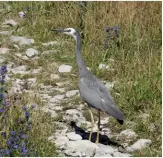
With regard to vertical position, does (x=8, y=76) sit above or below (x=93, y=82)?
below

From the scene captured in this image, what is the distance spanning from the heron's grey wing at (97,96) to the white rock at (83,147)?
1.36 feet

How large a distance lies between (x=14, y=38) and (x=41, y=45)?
0.58 m

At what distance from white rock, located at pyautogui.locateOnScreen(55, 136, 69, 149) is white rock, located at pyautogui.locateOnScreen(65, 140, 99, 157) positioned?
5 cm

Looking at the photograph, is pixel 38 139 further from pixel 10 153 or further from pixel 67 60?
pixel 67 60

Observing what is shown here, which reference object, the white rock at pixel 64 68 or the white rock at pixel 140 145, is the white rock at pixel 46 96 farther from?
the white rock at pixel 140 145

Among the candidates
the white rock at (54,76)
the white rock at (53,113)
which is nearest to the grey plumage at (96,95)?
the white rock at (53,113)

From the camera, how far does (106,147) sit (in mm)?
5598

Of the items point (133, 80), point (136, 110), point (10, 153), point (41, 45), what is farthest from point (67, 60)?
point (10, 153)

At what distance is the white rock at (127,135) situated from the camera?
5.82 meters

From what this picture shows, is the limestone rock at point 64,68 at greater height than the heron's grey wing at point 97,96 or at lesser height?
lesser

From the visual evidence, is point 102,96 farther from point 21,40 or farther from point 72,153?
point 21,40

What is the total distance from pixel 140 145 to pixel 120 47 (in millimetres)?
2964

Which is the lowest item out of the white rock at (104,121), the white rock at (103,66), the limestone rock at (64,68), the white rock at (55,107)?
the white rock at (104,121)

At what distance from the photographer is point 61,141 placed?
5645mm
